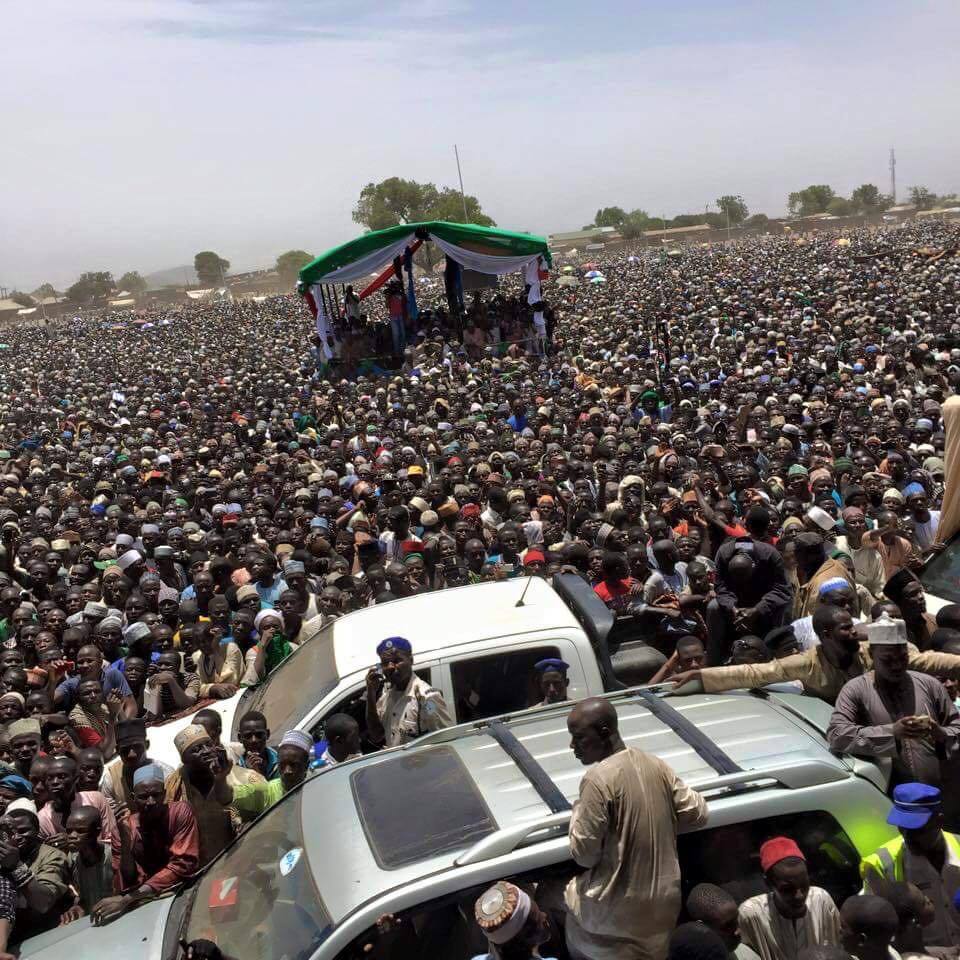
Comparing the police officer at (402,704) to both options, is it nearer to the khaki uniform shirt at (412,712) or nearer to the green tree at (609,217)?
the khaki uniform shirt at (412,712)

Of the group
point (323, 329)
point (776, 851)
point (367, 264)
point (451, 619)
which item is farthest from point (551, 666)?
point (323, 329)

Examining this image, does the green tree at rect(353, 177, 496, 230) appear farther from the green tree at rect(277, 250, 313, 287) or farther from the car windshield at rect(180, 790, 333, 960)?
the car windshield at rect(180, 790, 333, 960)

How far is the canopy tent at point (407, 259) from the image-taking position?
22.5 m

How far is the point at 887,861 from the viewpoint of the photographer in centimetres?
306

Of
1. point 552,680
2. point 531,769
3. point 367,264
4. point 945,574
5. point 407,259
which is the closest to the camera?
point 531,769

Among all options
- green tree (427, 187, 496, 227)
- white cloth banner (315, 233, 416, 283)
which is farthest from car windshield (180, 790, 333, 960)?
green tree (427, 187, 496, 227)

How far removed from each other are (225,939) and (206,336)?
3786 cm

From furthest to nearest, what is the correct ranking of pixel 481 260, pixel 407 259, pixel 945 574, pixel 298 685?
pixel 407 259 < pixel 481 260 < pixel 945 574 < pixel 298 685

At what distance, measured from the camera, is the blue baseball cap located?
3020 millimetres

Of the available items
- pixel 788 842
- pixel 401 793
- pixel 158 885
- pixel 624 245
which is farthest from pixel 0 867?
pixel 624 245

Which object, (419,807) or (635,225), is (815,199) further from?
(419,807)

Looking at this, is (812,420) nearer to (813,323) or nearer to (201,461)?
(201,461)

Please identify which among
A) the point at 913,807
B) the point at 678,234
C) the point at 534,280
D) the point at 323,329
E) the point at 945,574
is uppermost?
the point at 678,234

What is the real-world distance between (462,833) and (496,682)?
1751 millimetres
